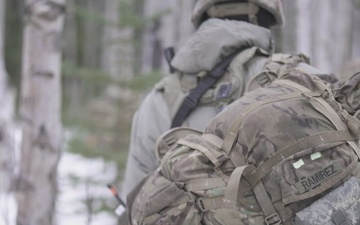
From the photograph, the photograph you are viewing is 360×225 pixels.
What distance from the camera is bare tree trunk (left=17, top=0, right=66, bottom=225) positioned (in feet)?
15.5

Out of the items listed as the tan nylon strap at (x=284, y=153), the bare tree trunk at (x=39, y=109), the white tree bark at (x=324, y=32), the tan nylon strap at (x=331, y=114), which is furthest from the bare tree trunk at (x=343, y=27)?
the tan nylon strap at (x=284, y=153)

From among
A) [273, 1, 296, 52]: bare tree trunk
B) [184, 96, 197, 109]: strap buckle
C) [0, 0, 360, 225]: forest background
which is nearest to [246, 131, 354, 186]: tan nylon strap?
[184, 96, 197, 109]: strap buckle

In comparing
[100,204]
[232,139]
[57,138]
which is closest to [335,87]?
[232,139]

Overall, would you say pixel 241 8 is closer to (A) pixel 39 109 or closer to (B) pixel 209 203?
(B) pixel 209 203

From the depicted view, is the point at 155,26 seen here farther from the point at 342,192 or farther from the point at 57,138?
the point at 342,192

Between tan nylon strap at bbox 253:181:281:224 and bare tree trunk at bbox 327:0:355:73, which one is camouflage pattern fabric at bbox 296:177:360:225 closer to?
tan nylon strap at bbox 253:181:281:224

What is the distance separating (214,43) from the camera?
2.78 meters

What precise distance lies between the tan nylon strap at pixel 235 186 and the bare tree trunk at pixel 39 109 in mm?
3007

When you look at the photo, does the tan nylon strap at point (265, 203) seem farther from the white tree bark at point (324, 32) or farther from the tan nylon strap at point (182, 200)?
the white tree bark at point (324, 32)

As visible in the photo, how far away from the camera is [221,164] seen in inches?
80.6

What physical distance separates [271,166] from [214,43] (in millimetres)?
949

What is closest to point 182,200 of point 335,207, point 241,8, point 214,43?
point 335,207

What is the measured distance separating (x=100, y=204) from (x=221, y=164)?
646cm

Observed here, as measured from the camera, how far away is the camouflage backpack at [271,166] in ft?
6.38
